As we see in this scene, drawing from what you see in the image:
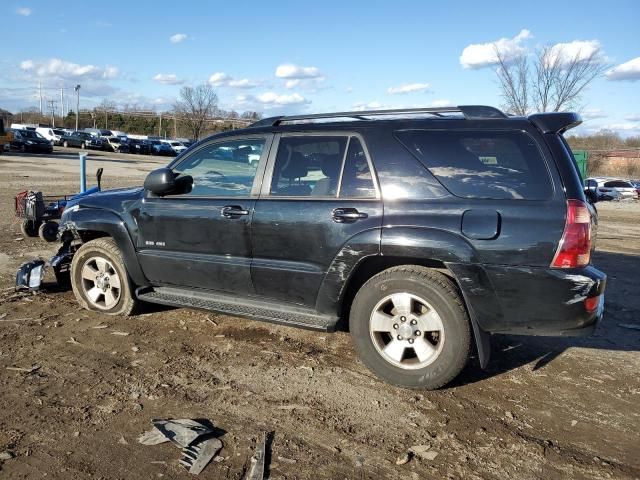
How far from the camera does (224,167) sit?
15.6 feet

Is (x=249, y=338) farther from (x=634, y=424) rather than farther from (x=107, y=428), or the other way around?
(x=634, y=424)

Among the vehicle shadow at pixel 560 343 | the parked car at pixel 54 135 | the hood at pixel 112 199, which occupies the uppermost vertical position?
the parked car at pixel 54 135

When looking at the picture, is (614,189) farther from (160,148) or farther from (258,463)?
(160,148)

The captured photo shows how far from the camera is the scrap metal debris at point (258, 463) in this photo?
2811 mm

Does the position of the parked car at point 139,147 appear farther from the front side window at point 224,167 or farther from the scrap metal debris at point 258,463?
the scrap metal debris at point 258,463

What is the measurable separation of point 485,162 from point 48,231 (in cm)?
676

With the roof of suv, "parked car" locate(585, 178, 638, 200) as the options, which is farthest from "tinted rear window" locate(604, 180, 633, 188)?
the roof of suv

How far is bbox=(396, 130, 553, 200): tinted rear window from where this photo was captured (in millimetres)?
3564

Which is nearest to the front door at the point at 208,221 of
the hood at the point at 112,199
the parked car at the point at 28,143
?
the hood at the point at 112,199

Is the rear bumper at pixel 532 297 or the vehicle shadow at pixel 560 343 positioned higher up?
the rear bumper at pixel 532 297

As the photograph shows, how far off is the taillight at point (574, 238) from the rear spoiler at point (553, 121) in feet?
1.74

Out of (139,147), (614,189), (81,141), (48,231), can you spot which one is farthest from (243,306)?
(81,141)

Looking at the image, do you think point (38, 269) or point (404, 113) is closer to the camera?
point (404, 113)

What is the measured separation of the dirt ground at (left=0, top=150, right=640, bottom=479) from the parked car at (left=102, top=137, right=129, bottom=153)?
165 ft
